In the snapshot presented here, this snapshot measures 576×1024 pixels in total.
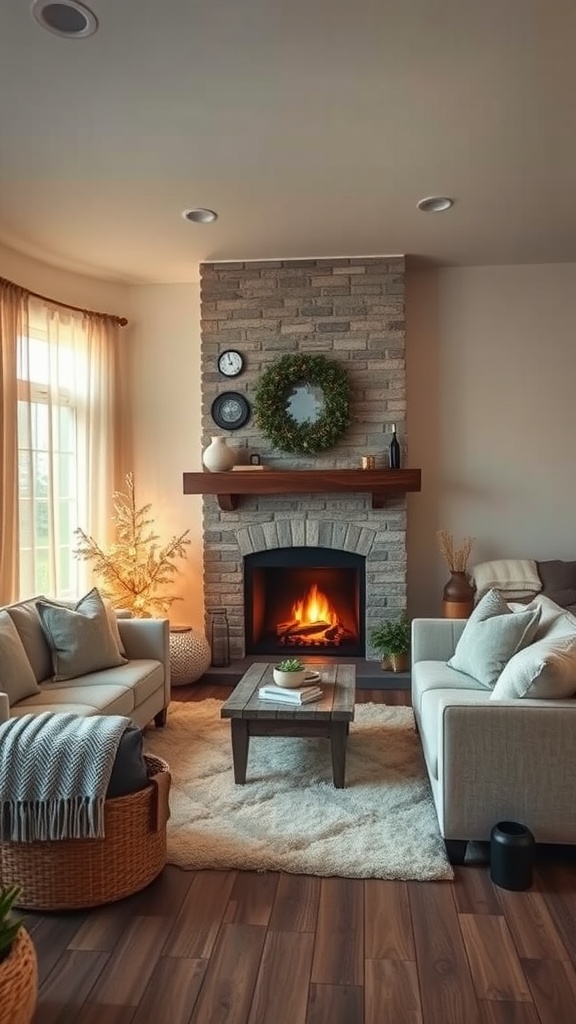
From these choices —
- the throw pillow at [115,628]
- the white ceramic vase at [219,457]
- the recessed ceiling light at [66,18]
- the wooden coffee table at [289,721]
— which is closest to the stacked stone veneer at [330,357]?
the white ceramic vase at [219,457]

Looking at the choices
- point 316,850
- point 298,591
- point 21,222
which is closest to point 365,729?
point 316,850

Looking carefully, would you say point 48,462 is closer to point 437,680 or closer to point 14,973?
point 437,680

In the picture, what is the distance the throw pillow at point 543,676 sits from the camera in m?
2.42

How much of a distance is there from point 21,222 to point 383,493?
2933 mm

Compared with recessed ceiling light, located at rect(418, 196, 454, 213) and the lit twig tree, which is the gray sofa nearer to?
recessed ceiling light, located at rect(418, 196, 454, 213)

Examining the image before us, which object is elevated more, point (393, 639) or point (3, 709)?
point (3, 709)

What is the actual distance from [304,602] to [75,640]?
2246mm

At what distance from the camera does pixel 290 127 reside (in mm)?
3086

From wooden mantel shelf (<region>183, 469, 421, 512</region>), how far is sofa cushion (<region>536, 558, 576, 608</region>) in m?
1.10

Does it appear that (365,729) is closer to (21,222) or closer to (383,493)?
(383,493)

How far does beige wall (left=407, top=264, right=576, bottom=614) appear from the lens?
17.0ft

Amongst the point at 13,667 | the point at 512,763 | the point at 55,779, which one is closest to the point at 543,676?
the point at 512,763

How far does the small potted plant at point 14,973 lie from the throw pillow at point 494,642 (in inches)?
83.8

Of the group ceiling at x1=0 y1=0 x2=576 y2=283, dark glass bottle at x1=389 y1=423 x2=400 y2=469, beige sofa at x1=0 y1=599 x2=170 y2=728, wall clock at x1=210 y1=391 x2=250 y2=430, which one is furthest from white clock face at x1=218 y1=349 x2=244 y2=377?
beige sofa at x1=0 y1=599 x2=170 y2=728
